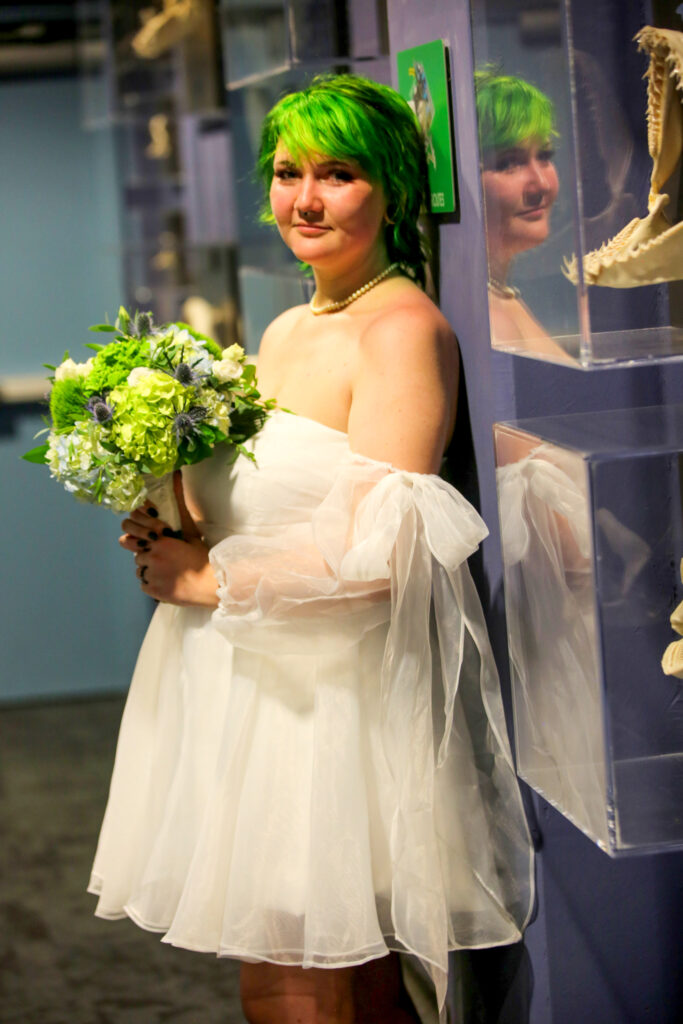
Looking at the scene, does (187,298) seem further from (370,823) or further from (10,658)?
(370,823)

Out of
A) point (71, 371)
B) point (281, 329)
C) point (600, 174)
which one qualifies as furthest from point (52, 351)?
point (600, 174)

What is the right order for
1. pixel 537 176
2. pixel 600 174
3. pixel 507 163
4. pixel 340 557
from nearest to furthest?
pixel 600 174, pixel 537 176, pixel 507 163, pixel 340 557

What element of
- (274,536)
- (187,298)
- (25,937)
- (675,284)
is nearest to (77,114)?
(187,298)

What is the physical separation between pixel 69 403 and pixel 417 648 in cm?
75

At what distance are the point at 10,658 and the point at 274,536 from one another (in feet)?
13.2

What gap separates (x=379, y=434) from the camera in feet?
→ 7.29

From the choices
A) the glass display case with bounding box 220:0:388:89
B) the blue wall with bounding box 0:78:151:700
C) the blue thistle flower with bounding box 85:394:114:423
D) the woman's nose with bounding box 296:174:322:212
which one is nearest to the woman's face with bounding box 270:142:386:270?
the woman's nose with bounding box 296:174:322:212

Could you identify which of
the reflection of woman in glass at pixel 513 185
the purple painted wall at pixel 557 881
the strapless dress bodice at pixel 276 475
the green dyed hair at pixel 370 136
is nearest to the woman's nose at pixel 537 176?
the reflection of woman in glass at pixel 513 185

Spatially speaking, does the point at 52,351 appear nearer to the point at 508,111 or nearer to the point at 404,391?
the point at 404,391

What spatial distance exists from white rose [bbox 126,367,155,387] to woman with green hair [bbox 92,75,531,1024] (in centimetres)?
24

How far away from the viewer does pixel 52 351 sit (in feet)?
19.9

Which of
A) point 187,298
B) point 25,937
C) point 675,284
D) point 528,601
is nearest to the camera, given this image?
point 675,284

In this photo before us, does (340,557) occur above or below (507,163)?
below

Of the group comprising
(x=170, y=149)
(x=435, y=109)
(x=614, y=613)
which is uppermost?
(x=170, y=149)
